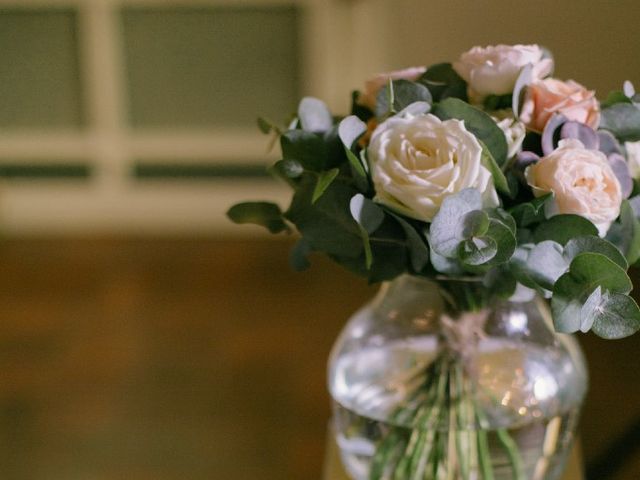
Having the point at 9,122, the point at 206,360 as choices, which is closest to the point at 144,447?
the point at 206,360

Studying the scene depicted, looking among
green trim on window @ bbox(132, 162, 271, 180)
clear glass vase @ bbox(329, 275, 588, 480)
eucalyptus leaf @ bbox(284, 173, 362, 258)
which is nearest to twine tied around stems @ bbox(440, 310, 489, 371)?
clear glass vase @ bbox(329, 275, 588, 480)

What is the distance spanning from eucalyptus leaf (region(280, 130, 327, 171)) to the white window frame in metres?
2.33

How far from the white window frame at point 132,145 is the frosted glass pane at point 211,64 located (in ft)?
0.13

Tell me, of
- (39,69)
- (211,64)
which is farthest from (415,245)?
(39,69)

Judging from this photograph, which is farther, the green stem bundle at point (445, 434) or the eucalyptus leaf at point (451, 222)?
the green stem bundle at point (445, 434)

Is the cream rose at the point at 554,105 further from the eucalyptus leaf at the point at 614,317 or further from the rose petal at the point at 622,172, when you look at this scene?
the eucalyptus leaf at the point at 614,317

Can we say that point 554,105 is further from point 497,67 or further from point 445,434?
point 445,434

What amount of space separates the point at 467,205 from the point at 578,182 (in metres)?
0.09

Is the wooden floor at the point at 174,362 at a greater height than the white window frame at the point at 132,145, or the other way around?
the white window frame at the point at 132,145

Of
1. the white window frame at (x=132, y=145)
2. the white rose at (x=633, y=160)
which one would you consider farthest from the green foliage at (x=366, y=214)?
the white window frame at (x=132, y=145)

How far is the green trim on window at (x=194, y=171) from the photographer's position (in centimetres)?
312

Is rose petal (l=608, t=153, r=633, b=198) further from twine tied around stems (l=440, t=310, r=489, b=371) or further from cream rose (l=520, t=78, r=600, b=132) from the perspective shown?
twine tied around stems (l=440, t=310, r=489, b=371)

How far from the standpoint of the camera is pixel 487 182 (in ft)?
1.89

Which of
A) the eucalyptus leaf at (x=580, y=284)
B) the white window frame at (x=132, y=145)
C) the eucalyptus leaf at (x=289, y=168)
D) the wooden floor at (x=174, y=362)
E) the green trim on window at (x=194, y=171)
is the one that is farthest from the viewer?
the green trim on window at (x=194, y=171)
